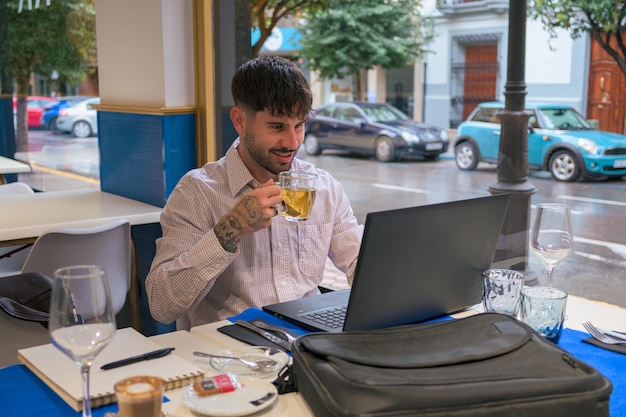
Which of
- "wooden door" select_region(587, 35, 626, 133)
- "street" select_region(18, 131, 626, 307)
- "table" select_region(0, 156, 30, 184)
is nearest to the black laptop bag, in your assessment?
"street" select_region(18, 131, 626, 307)

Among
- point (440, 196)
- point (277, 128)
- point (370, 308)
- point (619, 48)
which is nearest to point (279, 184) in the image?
point (277, 128)

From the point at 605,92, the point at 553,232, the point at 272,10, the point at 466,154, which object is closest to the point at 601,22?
the point at 605,92

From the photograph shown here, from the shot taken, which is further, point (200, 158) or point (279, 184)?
A: point (200, 158)

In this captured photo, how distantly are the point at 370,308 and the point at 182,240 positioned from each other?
2.38 feet

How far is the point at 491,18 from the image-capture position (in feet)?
11.3

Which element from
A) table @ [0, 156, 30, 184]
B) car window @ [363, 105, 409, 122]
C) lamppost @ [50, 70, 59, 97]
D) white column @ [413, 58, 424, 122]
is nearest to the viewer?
white column @ [413, 58, 424, 122]

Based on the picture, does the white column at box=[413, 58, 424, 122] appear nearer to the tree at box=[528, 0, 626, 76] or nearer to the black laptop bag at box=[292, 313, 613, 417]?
the tree at box=[528, 0, 626, 76]

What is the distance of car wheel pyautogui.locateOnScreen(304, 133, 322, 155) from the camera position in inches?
200

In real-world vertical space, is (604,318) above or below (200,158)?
below

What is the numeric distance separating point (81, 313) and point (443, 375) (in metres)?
0.57

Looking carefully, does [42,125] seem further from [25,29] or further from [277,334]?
[277,334]

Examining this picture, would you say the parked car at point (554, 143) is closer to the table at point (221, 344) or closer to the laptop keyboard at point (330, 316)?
the table at point (221, 344)

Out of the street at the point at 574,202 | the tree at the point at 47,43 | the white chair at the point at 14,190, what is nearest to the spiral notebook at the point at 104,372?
the street at the point at 574,202

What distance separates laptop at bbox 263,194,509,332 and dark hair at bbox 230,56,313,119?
22.8 inches
